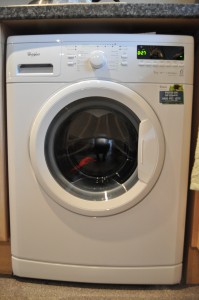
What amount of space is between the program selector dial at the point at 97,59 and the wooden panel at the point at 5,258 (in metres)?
0.70

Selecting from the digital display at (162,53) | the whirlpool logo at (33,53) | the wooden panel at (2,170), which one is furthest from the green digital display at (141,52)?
the wooden panel at (2,170)

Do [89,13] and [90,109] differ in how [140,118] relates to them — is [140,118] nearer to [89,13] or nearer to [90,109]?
[90,109]

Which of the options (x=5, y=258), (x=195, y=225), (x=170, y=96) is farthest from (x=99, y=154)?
(x=5, y=258)

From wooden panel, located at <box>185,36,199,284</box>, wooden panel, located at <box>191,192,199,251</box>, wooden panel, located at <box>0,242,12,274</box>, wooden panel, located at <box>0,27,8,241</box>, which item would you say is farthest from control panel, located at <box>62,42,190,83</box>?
wooden panel, located at <box>0,242,12,274</box>

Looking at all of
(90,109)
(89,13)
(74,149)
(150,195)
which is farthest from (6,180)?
(89,13)

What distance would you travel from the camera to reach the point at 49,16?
31.8 inches

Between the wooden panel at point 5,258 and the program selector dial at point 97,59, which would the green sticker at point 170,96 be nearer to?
the program selector dial at point 97,59

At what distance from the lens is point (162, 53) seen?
31.5 inches

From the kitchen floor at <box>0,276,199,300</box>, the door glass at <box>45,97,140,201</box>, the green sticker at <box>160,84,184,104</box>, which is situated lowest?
the kitchen floor at <box>0,276,199,300</box>

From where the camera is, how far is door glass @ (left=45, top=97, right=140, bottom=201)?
32.8 inches

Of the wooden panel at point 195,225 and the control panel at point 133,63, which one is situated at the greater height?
the control panel at point 133,63

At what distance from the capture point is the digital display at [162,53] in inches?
31.5

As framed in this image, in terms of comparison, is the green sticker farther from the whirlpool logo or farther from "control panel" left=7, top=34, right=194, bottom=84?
the whirlpool logo

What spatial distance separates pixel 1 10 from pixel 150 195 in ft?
2.52
